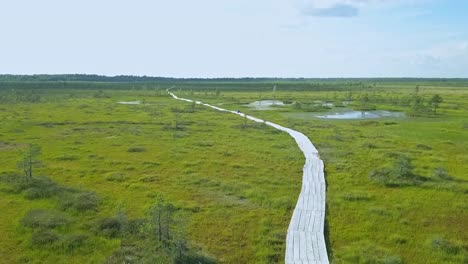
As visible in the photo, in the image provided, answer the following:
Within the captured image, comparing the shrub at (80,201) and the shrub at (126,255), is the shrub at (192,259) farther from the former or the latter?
the shrub at (80,201)

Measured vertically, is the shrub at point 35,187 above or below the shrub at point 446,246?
above

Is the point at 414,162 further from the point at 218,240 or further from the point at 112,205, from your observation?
the point at 112,205

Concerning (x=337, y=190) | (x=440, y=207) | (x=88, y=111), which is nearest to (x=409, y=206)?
(x=440, y=207)

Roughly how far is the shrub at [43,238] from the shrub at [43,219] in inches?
40.9

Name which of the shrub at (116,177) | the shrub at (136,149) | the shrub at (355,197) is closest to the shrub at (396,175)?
the shrub at (355,197)

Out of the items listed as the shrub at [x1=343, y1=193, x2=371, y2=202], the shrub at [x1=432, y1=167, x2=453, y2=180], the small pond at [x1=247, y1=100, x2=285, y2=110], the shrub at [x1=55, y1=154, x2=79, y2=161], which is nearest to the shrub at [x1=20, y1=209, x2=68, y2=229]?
the shrub at [x1=55, y1=154, x2=79, y2=161]

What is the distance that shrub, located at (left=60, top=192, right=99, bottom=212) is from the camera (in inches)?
920

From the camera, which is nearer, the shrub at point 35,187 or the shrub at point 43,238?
the shrub at point 43,238

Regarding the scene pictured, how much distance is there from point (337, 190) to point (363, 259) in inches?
376

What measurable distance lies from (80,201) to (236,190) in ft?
30.9

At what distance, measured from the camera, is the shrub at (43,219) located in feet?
68.3

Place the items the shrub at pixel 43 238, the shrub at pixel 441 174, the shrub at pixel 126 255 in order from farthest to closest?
the shrub at pixel 441 174, the shrub at pixel 43 238, the shrub at pixel 126 255

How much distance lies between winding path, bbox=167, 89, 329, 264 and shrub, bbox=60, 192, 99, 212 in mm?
11333

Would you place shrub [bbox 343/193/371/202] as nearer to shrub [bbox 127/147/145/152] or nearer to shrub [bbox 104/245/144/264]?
shrub [bbox 104/245/144/264]
